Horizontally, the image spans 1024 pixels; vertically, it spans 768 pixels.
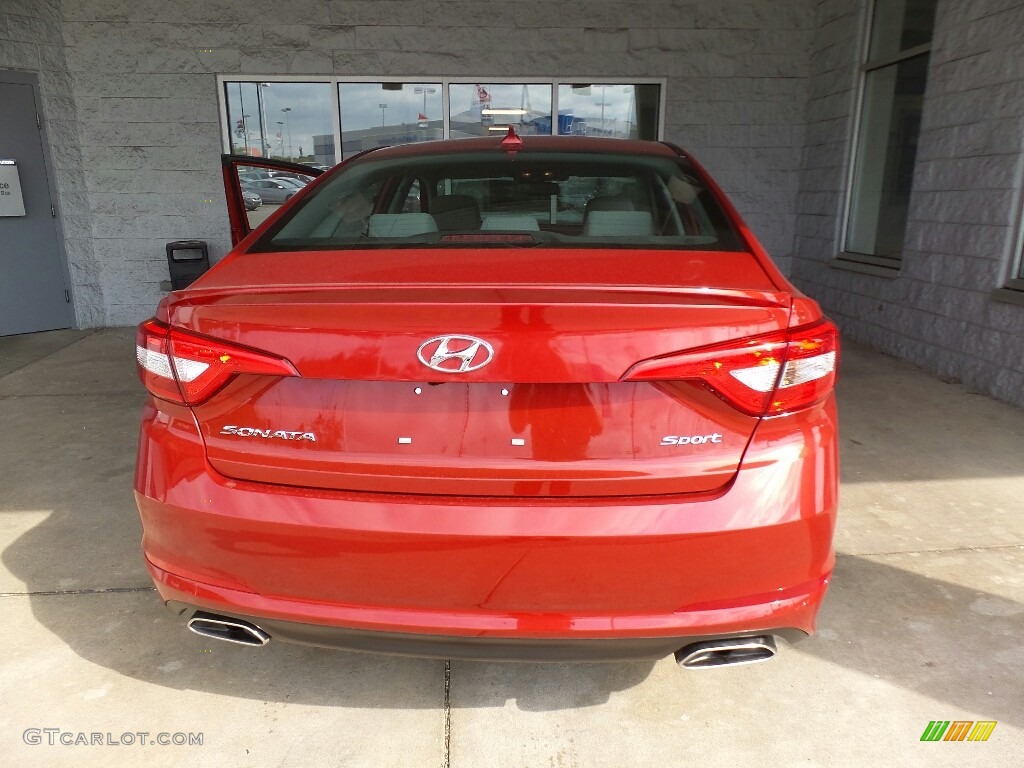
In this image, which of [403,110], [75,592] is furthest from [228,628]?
[403,110]

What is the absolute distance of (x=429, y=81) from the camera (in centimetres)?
779

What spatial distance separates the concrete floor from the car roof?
5.77 ft

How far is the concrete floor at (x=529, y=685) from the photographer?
200 centimetres

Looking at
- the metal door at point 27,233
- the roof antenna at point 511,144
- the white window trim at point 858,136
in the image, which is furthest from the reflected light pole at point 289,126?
the roof antenna at point 511,144

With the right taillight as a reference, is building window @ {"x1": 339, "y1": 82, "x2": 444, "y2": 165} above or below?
above

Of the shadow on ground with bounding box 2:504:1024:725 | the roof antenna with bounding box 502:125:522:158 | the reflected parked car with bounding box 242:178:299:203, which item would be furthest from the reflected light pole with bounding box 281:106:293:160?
the shadow on ground with bounding box 2:504:1024:725

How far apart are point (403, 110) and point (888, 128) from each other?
4814 millimetres

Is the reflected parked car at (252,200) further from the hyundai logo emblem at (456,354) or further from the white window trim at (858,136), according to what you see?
the hyundai logo emblem at (456,354)

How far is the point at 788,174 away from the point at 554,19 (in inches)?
120

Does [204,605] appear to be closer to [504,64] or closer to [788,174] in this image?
[504,64]

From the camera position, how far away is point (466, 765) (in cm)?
194

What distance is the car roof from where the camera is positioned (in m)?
2.65

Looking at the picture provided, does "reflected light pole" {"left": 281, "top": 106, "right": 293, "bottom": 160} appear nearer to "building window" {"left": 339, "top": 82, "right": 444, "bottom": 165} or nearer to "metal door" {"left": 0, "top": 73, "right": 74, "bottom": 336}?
"building window" {"left": 339, "top": 82, "right": 444, "bottom": 165}

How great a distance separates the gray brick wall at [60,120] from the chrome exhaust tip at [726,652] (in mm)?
8254
